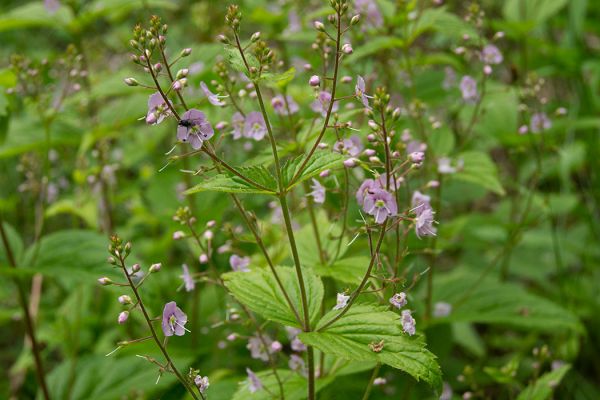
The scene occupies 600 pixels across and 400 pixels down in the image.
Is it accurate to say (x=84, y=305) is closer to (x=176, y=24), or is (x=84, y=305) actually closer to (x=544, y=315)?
(x=544, y=315)

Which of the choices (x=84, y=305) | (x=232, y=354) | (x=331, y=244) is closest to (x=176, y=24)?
(x=84, y=305)

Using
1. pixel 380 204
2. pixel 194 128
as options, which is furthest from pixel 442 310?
pixel 194 128

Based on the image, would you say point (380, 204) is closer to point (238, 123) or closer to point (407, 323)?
point (407, 323)

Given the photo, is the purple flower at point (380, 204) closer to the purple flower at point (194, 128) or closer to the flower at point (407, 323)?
the flower at point (407, 323)

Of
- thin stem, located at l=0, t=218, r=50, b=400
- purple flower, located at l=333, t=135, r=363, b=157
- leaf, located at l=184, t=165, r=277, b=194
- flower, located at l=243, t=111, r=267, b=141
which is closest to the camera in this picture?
leaf, located at l=184, t=165, r=277, b=194

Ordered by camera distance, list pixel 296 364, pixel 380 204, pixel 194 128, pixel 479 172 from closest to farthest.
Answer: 1. pixel 194 128
2. pixel 380 204
3. pixel 296 364
4. pixel 479 172

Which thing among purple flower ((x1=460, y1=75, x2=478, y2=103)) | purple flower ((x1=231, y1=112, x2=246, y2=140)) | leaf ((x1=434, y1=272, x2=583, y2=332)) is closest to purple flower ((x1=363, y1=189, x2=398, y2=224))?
purple flower ((x1=231, y1=112, x2=246, y2=140))

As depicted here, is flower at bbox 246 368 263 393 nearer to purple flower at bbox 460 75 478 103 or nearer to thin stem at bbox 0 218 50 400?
thin stem at bbox 0 218 50 400

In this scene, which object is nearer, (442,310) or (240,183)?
(240,183)

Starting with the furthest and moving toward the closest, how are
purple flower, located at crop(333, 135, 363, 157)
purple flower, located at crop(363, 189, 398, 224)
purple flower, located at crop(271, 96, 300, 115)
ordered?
purple flower, located at crop(271, 96, 300, 115) < purple flower, located at crop(333, 135, 363, 157) < purple flower, located at crop(363, 189, 398, 224)
